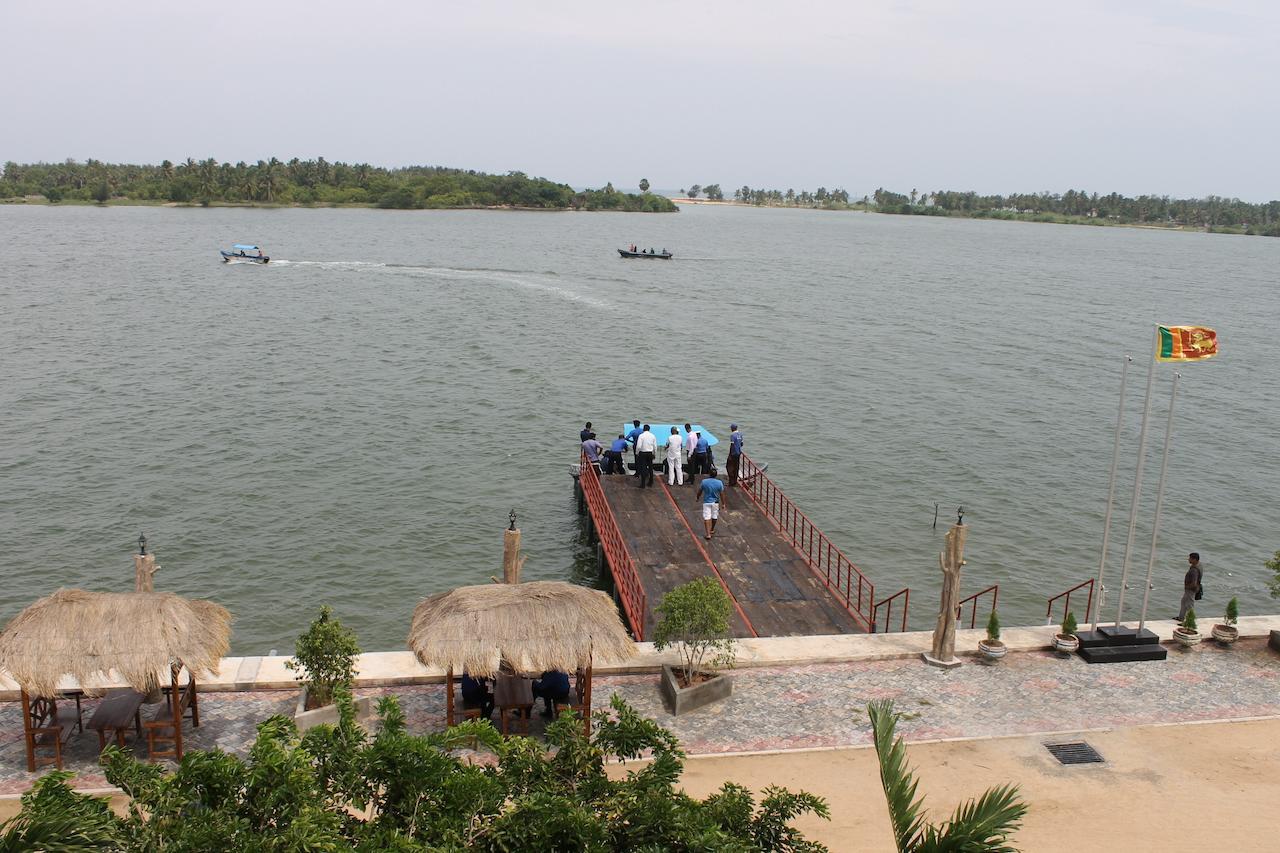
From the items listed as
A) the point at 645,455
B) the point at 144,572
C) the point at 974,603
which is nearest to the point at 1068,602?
the point at 974,603

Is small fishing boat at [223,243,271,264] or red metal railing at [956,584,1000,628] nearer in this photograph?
red metal railing at [956,584,1000,628]

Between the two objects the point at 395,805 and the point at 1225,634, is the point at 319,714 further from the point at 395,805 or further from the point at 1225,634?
the point at 1225,634

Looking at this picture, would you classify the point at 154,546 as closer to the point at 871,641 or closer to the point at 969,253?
the point at 871,641

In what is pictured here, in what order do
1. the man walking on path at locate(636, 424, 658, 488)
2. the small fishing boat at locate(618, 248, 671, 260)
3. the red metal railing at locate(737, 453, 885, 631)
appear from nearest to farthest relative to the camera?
the red metal railing at locate(737, 453, 885, 631) → the man walking on path at locate(636, 424, 658, 488) → the small fishing boat at locate(618, 248, 671, 260)

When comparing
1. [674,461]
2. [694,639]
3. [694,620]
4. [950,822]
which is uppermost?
[950,822]

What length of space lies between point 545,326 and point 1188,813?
167 ft

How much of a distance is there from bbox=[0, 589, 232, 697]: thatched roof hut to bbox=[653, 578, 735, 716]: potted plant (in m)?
5.74

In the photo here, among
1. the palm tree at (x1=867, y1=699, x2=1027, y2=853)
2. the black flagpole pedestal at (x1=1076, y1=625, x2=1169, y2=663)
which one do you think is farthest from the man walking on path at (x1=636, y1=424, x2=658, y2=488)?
the palm tree at (x1=867, y1=699, x2=1027, y2=853)

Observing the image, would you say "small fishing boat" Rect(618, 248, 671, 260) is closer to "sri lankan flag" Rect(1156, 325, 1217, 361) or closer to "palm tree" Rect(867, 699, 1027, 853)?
"sri lankan flag" Rect(1156, 325, 1217, 361)

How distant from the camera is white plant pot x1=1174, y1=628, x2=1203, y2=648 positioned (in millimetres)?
16688

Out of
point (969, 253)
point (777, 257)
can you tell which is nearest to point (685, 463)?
point (777, 257)

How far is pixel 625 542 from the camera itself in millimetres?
21469

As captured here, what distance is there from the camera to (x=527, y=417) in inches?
1572

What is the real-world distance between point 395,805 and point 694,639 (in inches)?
293
